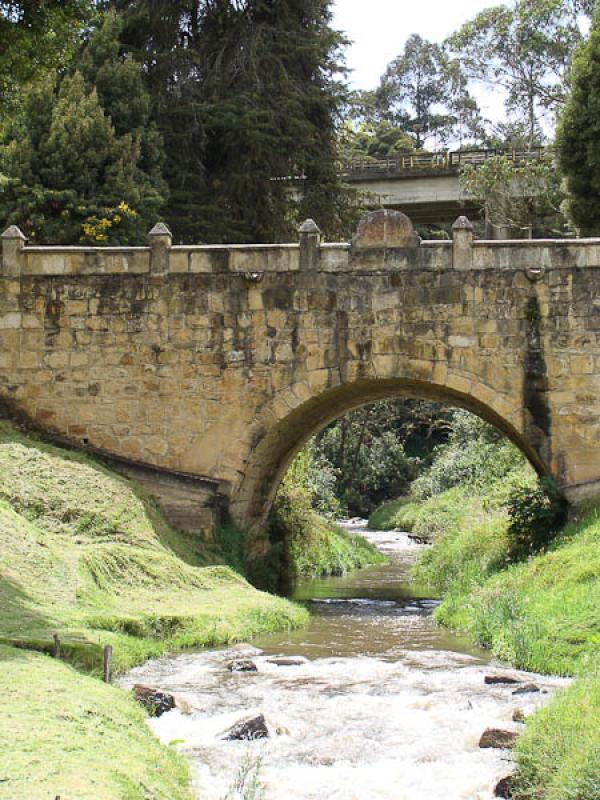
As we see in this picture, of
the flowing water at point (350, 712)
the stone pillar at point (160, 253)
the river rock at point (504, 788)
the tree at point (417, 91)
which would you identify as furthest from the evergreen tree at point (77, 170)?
the tree at point (417, 91)

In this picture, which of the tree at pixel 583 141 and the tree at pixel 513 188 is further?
the tree at pixel 513 188

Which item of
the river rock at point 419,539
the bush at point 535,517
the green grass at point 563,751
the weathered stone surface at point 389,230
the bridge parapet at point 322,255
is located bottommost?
the river rock at point 419,539

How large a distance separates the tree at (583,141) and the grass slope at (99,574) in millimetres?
12563

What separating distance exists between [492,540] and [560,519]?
1.93 meters

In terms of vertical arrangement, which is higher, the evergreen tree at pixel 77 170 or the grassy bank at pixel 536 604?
the evergreen tree at pixel 77 170

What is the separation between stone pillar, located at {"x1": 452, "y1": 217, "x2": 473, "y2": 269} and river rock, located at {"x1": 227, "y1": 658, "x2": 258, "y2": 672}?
24.0 feet

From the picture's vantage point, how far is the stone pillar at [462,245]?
1575 centimetres

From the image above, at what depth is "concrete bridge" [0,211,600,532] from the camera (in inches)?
618

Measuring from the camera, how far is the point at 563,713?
748 centimetres

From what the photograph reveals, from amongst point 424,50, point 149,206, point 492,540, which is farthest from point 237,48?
point 424,50

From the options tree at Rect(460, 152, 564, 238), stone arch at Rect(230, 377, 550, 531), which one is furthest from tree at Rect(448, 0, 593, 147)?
stone arch at Rect(230, 377, 550, 531)

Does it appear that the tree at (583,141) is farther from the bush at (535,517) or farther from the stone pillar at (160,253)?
the stone pillar at (160,253)

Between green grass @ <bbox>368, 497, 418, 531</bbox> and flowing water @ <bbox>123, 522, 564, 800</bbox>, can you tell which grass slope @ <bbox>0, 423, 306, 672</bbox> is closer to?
flowing water @ <bbox>123, 522, 564, 800</bbox>

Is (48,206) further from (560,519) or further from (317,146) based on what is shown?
(560,519)
